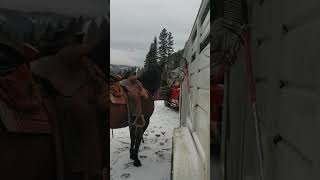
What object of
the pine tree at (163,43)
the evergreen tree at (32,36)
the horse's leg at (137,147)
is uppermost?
the pine tree at (163,43)

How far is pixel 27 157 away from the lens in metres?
1.32

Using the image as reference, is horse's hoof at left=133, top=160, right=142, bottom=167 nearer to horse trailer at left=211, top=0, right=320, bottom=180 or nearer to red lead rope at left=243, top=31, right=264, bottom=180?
horse trailer at left=211, top=0, right=320, bottom=180

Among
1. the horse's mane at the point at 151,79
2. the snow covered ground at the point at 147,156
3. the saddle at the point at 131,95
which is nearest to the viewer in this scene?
the snow covered ground at the point at 147,156

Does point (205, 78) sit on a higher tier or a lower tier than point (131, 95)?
higher

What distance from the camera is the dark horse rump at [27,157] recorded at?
Answer: 4.24 feet

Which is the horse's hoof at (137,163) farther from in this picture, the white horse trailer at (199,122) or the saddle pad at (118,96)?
the saddle pad at (118,96)

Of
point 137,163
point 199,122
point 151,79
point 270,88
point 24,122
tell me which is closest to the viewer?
point 270,88

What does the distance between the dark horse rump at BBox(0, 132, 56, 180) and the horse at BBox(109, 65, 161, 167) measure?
3447 millimetres

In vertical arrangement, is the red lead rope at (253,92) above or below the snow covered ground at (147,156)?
above

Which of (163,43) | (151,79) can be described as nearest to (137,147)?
(151,79)

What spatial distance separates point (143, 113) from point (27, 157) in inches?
165

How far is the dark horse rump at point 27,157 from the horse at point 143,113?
345 centimetres

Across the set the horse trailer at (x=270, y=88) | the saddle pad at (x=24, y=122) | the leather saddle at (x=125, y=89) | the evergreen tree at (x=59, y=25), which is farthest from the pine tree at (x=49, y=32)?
the leather saddle at (x=125, y=89)

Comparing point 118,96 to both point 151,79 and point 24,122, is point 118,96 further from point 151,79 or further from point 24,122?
point 24,122
